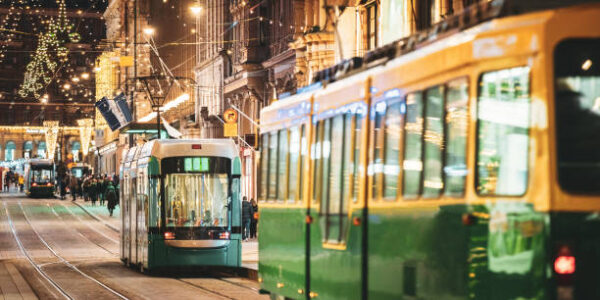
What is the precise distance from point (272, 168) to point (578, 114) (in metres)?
7.84

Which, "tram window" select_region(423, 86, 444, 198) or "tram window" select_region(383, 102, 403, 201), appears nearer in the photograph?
"tram window" select_region(423, 86, 444, 198)

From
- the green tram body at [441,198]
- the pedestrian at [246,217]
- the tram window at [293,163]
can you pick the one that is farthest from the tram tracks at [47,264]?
the green tram body at [441,198]

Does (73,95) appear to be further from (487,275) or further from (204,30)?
(487,275)

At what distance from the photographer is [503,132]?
8297 millimetres

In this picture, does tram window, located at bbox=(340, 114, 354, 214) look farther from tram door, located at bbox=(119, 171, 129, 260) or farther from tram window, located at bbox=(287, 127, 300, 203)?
tram door, located at bbox=(119, 171, 129, 260)

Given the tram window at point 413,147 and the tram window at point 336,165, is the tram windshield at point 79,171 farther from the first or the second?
the tram window at point 413,147

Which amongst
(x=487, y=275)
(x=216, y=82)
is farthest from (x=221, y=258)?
(x=216, y=82)

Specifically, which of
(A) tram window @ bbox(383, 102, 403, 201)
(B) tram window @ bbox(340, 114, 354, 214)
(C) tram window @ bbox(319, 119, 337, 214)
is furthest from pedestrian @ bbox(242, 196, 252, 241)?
(A) tram window @ bbox(383, 102, 403, 201)

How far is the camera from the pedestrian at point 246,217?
36469 millimetres

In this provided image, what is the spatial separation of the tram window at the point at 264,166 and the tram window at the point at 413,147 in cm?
559

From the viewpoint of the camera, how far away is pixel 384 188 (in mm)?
10773

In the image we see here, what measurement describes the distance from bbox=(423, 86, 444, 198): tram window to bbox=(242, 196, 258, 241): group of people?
87.9 feet

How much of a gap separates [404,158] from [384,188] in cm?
56

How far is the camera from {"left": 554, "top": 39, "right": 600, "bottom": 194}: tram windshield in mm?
7789
